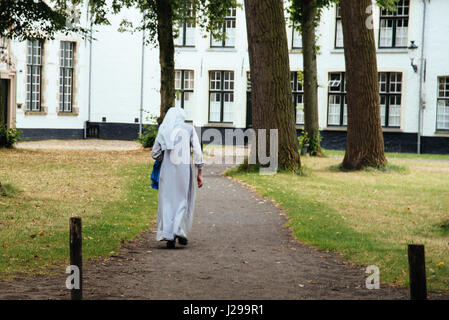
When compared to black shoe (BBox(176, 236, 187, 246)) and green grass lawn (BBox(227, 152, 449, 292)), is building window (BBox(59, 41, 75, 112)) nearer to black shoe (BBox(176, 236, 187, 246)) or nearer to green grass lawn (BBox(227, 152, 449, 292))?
green grass lawn (BBox(227, 152, 449, 292))

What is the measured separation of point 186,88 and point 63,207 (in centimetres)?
2806

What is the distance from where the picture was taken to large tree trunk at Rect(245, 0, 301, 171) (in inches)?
746

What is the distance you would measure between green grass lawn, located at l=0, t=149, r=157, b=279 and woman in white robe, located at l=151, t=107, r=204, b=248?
2.29 feet

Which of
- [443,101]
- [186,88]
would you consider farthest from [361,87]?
[186,88]

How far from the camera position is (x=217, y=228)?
11375 mm

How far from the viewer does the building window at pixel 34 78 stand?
1443 inches

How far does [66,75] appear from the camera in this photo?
39.1m

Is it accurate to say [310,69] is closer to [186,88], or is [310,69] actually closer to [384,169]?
[384,169]

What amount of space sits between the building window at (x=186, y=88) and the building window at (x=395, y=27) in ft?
32.9

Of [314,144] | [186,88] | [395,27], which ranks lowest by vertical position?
[314,144]

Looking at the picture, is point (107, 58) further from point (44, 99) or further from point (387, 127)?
point (387, 127)

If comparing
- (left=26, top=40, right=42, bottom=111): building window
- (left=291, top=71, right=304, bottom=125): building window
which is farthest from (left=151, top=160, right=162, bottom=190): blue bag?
(left=291, top=71, right=304, bottom=125): building window
